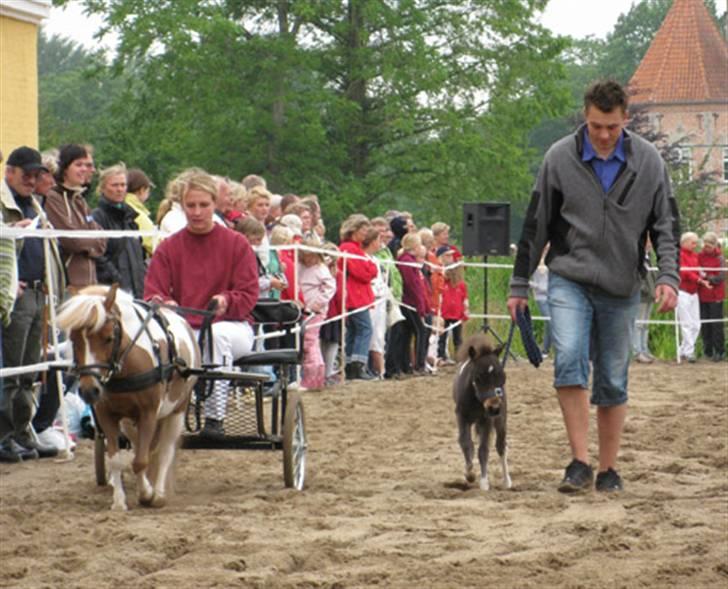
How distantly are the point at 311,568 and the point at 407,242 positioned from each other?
15.3 metres

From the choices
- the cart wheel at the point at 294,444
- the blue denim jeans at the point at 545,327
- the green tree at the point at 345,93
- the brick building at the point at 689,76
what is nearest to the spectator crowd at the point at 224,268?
the cart wheel at the point at 294,444

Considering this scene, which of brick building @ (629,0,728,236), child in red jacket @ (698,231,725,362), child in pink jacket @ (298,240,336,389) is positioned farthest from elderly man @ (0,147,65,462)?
brick building @ (629,0,728,236)

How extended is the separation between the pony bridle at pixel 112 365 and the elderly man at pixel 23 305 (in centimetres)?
230

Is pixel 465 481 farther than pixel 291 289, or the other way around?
pixel 291 289

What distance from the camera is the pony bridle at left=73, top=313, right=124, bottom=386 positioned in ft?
28.8

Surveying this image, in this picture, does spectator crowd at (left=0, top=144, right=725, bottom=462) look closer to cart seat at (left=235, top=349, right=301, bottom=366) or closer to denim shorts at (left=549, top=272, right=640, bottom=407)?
cart seat at (left=235, top=349, right=301, bottom=366)

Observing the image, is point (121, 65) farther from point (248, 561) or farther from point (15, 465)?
point (248, 561)

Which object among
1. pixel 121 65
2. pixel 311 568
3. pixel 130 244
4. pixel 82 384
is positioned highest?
pixel 121 65

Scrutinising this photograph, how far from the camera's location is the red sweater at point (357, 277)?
1964 centimetres

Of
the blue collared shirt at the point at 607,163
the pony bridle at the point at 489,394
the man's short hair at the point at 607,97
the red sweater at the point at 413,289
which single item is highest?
the man's short hair at the point at 607,97

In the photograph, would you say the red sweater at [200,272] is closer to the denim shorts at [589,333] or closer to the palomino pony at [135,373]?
the palomino pony at [135,373]

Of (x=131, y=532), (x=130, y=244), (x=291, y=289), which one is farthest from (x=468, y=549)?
(x=291, y=289)

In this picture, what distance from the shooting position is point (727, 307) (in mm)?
29859

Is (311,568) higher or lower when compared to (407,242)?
lower
